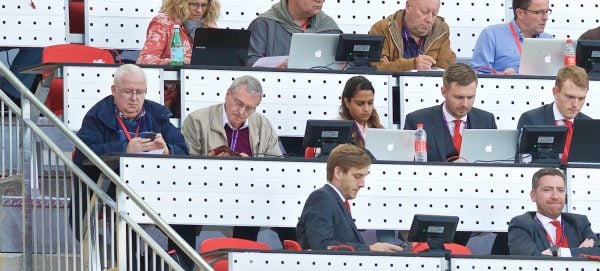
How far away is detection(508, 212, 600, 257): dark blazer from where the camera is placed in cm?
995

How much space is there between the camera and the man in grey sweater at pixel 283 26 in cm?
1169

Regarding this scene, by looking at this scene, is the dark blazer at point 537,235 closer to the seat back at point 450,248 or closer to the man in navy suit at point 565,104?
the seat back at point 450,248

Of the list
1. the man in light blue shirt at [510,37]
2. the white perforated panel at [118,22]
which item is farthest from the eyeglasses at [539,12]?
the white perforated panel at [118,22]

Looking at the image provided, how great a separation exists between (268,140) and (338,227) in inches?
44.4

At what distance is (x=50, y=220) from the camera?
9477mm

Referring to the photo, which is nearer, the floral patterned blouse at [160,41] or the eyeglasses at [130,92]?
the eyeglasses at [130,92]

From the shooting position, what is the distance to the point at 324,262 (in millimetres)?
9500

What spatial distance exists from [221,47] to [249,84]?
30.5 inches

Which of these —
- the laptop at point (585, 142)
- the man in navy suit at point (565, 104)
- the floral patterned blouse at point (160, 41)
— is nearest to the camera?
the laptop at point (585, 142)

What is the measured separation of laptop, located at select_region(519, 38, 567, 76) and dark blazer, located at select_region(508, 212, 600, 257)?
167cm

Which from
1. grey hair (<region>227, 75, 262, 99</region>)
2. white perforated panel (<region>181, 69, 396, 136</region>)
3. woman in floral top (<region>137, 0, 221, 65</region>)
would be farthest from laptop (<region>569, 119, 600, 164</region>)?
woman in floral top (<region>137, 0, 221, 65</region>)

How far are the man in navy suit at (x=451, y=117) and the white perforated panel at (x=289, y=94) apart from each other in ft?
1.65

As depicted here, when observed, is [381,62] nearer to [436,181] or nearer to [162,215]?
[436,181]

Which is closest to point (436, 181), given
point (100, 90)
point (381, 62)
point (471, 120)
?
point (471, 120)
